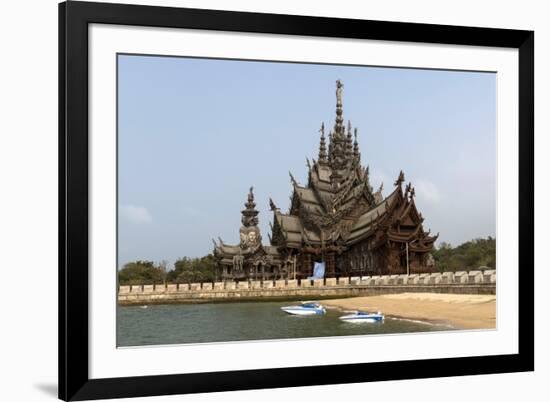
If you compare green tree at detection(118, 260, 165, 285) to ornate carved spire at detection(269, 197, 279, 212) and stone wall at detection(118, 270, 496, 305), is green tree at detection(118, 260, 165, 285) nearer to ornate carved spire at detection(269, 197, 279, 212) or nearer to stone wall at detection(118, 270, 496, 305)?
stone wall at detection(118, 270, 496, 305)

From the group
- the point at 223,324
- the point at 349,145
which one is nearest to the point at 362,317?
the point at 223,324

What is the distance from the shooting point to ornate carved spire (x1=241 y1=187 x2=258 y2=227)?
207 inches

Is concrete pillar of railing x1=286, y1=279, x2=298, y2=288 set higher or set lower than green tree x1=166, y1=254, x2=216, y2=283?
lower

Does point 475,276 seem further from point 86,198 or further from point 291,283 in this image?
point 86,198

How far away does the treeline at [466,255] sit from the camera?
5.65 meters

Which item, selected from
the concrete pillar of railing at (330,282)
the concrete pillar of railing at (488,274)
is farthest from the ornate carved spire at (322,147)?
the concrete pillar of railing at (488,274)

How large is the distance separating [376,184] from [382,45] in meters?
0.74

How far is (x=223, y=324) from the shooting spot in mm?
5227

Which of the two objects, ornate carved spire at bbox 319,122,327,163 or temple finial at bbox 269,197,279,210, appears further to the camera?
ornate carved spire at bbox 319,122,327,163

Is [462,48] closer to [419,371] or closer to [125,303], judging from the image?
[419,371]

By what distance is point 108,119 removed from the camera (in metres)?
4.94

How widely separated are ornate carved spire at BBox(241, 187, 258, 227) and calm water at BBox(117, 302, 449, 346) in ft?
1.37

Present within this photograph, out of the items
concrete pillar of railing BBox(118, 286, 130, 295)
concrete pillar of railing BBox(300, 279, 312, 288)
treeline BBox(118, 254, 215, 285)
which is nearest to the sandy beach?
concrete pillar of railing BBox(300, 279, 312, 288)

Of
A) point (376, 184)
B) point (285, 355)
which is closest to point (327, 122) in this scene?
point (376, 184)
